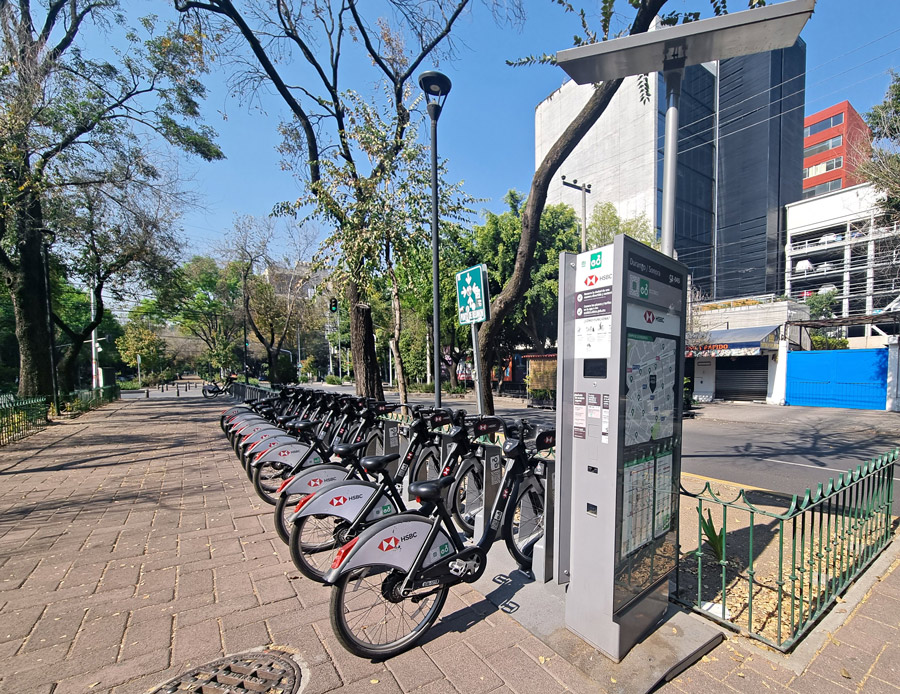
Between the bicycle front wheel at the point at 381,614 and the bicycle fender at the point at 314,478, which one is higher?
the bicycle fender at the point at 314,478

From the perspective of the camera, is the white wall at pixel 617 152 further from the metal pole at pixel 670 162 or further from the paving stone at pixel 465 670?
the paving stone at pixel 465 670

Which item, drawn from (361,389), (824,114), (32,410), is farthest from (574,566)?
(824,114)

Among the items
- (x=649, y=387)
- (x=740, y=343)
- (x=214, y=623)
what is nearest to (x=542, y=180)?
(x=649, y=387)

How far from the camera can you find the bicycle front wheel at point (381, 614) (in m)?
2.25

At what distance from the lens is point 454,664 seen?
89.7 inches

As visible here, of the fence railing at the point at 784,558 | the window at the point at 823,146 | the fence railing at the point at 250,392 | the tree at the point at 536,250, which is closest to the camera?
the fence railing at the point at 784,558

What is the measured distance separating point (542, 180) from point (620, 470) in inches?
168

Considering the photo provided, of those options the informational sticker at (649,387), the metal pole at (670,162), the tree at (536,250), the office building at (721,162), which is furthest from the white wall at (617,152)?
the informational sticker at (649,387)

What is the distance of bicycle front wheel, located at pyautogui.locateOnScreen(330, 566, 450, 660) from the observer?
2.25m

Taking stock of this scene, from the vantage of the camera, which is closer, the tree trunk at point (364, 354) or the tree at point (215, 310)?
the tree trunk at point (364, 354)

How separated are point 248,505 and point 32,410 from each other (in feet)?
32.4

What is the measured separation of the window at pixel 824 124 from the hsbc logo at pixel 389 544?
61.5 meters

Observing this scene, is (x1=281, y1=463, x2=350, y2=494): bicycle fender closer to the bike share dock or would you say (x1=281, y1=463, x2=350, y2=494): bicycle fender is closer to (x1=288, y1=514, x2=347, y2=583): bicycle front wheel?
(x1=288, y1=514, x2=347, y2=583): bicycle front wheel

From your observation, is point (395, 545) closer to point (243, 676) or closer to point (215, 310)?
point (243, 676)
